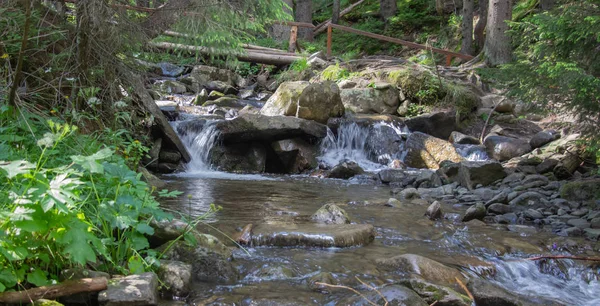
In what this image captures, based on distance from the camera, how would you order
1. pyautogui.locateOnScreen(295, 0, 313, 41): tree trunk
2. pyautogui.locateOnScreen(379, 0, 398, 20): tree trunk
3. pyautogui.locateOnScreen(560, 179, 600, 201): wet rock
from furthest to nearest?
1. pyautogui.locateOnScreen(379, 0, 398, 20): tree trunk
2. pyautogui.locateOnScreen(295, 0, 313, 41): tree trunk
3. pyautogui.locateOnScreen(560, 179, 600, 201): wet rock

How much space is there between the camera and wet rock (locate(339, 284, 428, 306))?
386cm

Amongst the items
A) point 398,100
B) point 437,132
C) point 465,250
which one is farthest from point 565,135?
point 465,250

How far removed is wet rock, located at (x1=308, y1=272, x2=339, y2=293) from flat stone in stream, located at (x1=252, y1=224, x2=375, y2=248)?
974mm

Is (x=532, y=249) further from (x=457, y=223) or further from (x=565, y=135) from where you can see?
(x=565, y=135)

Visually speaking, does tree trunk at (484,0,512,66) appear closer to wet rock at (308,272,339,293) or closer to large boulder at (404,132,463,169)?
large boulder at (404,132,463,169)

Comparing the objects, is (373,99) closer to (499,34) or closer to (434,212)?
(499,34)

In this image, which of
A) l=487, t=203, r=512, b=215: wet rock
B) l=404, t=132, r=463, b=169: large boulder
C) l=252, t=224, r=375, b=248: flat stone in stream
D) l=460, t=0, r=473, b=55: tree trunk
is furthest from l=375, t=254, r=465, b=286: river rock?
l=460, t=0, r=473, b=55: tree trunk

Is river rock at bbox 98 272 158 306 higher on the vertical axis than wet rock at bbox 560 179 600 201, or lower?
higher

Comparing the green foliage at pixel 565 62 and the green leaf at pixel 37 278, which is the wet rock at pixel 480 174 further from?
A: the green leaf at pixel 37 278

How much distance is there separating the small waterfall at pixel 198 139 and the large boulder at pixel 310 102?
1.97m

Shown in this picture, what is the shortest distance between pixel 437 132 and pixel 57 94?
34.3ft

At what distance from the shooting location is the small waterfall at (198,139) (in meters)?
12.0

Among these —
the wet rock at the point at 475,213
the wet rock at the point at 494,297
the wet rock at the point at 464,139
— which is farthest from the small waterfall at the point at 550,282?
the wet rock at the point at 464,139

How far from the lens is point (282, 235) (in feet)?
18.0
